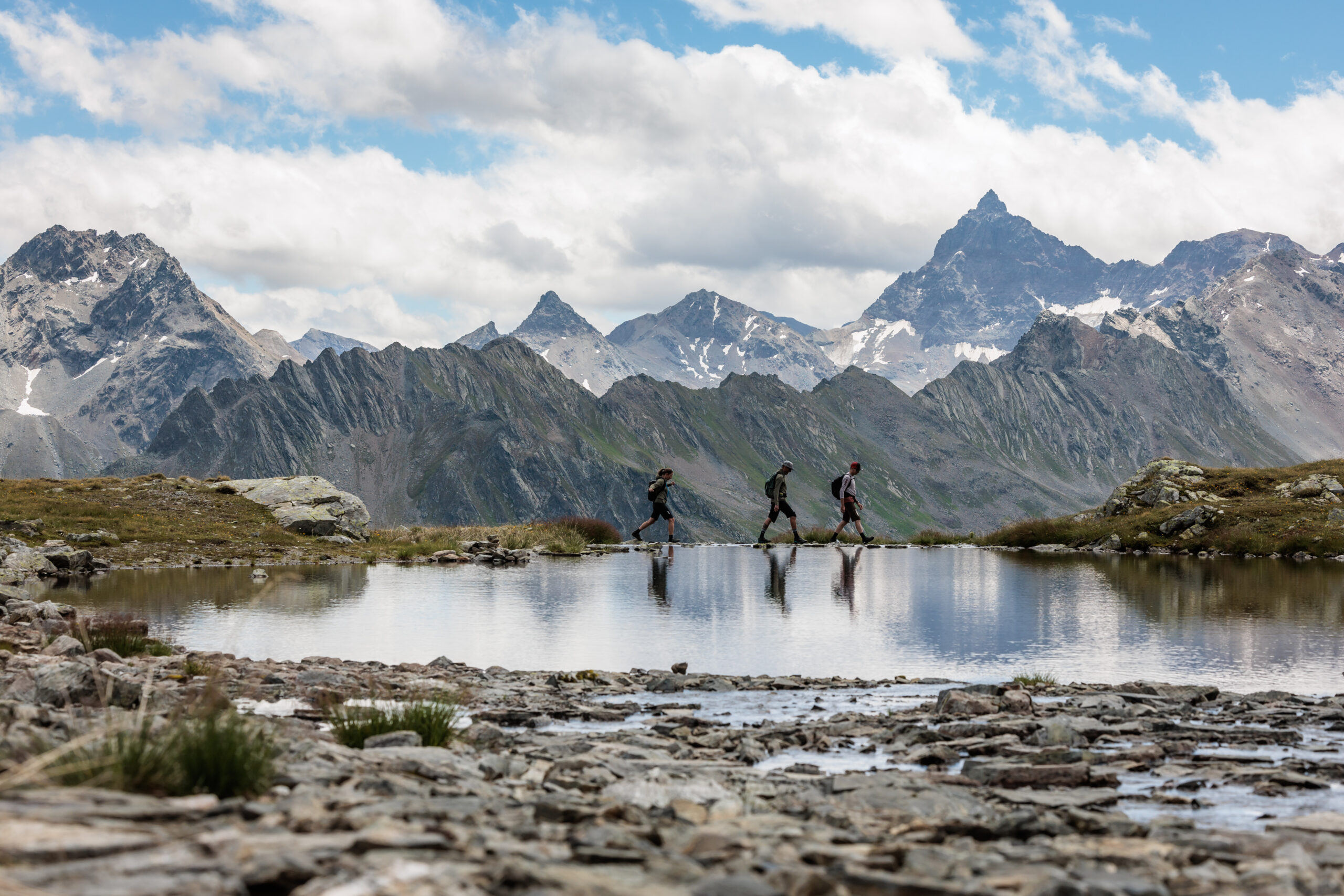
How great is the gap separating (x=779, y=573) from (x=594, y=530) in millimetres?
24773

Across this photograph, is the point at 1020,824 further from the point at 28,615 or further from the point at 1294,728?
the point at 28,615

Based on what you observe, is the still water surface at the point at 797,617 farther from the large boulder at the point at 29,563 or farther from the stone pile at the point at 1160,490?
the stone pile at the point at 1160,490

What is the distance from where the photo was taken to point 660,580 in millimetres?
35156

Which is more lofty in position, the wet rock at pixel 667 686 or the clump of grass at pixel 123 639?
the clump of grass at pixel 123 639

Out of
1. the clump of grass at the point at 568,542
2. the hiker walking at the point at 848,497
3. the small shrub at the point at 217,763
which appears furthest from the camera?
the clump of grass at the point at 568,542

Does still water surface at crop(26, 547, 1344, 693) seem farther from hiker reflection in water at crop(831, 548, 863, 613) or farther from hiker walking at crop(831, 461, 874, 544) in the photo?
hiker walking at crop(831, 461, 874, 544)

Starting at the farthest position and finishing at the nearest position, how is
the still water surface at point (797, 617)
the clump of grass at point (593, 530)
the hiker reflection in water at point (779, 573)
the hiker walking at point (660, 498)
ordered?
the clump of grass at point (593, 530) < the hiker walking at point (660, 498) < the hiker reflection in water at point (779, 573) < the still water surface at point (797, 617)

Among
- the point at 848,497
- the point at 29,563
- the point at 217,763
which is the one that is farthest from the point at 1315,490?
the point at 217,763

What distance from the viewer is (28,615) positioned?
22.1 metres

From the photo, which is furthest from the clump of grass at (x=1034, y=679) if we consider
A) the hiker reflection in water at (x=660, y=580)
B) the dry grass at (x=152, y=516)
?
the dry grass at (x=152, y=516)

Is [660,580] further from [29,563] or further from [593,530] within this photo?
[593,530]

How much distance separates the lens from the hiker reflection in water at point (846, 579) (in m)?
29.6

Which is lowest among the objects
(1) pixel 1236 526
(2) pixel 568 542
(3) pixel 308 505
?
(2) pixel 568 542

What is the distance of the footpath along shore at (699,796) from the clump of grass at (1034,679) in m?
0.79
